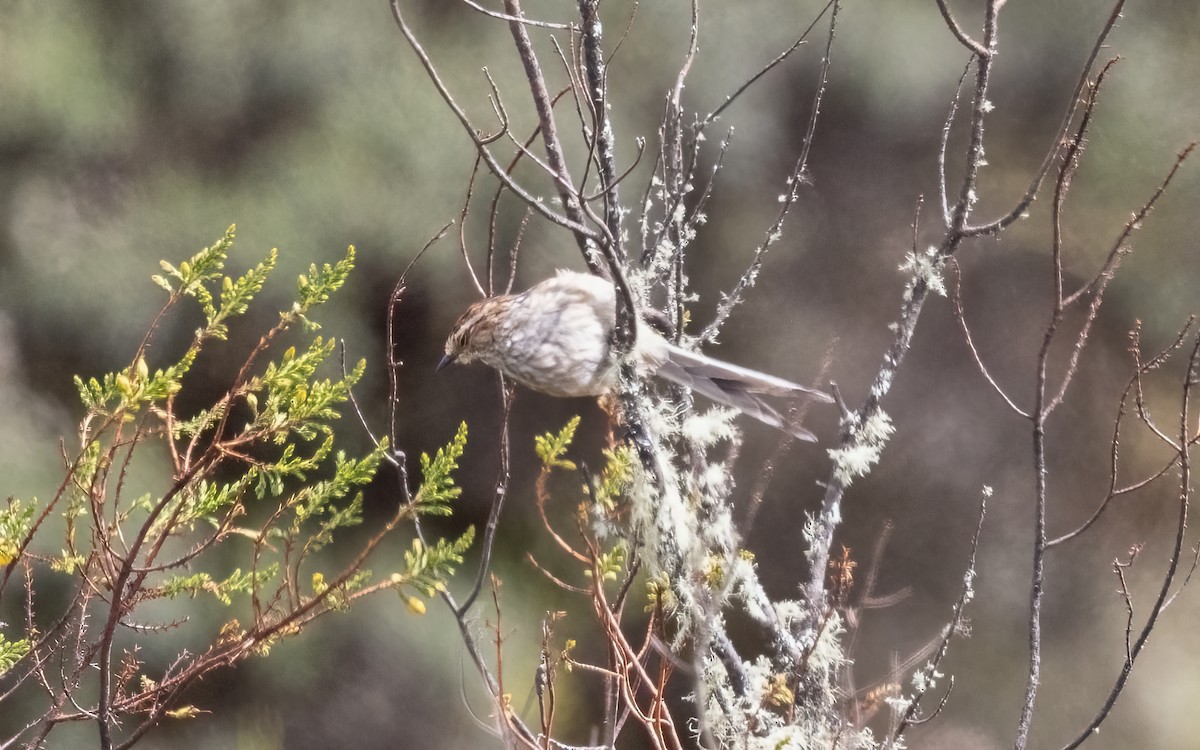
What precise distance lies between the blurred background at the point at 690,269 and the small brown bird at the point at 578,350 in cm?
25

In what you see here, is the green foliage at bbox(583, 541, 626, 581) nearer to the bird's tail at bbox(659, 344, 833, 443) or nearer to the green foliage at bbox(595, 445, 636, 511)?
the green foliage at bbox(595, 445, 636, 511)

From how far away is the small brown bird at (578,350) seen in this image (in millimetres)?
967

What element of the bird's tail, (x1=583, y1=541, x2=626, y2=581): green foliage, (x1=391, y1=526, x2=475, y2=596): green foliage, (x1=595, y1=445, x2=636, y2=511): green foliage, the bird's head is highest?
the bird's head

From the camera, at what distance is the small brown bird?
0.97 meters

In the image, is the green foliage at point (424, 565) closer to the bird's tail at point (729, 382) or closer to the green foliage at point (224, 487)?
the green foliage at point (224, 487)

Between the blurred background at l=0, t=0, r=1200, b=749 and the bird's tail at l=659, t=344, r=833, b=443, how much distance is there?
275mm

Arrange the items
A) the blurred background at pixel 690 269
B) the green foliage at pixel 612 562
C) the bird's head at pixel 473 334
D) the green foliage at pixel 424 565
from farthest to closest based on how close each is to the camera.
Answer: the blurred background at pixel 690 269
the bird's head at pixel 473 334
the green foliage at pixel 612 562
the green foliage at pixel 424 565

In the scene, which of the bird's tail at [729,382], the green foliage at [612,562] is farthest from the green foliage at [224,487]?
the bird's tail at [729,382]

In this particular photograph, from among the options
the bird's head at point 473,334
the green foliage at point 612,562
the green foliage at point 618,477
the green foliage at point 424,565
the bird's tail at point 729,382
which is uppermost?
the bird's head at point 473,334

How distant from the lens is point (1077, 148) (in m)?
0.84

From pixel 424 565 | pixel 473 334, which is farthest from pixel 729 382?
pixel 424 565

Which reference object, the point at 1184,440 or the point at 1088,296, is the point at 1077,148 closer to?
the point at 1184,440

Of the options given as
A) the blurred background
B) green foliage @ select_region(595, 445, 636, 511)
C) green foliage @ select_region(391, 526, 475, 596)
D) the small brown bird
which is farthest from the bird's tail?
green foliage @ select_region(391, 526, 475, 596)

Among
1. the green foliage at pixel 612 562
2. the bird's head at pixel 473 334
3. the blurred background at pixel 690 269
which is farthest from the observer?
the blurred background at pixel 690 269
